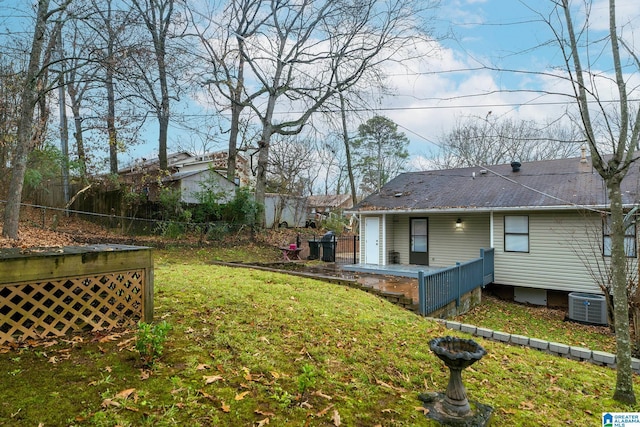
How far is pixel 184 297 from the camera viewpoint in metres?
5.41

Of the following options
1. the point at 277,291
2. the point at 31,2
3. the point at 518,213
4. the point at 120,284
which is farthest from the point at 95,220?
the point at 518,213

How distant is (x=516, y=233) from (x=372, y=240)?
519 cm

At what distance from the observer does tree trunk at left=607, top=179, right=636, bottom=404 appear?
394 centimetres

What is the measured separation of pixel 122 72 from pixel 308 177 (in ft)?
76.2

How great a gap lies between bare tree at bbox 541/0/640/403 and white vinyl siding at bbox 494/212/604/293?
7.49 m

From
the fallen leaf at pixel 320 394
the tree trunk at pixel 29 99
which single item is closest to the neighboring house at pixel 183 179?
the tree trunk at pixel 29 99

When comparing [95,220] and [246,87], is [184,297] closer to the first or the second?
[95,220]

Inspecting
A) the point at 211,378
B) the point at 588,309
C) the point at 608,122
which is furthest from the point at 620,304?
the point at 588,309

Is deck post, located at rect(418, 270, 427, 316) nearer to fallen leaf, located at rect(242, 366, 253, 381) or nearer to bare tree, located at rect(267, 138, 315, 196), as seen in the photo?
fallen leaf, located at rect(242, 366, 253, 381)

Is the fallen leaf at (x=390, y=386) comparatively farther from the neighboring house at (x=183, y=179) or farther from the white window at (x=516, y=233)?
the neighboring house at (x=183, y=179)

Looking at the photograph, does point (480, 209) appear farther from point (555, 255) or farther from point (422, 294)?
point (422, 294)

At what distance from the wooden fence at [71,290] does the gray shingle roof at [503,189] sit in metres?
9.13

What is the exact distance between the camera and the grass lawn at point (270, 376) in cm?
258

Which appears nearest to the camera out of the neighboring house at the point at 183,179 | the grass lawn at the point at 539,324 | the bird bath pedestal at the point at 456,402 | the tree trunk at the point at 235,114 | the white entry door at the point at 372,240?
the bird bath pedestal at the point at 456,402
